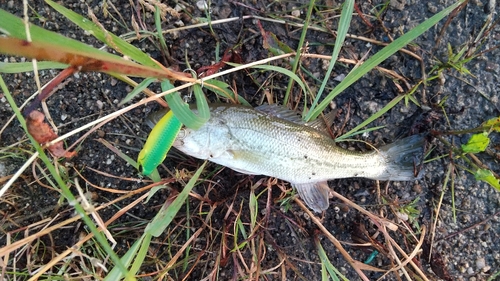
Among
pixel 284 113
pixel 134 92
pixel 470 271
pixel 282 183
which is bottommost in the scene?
pixel 470 271

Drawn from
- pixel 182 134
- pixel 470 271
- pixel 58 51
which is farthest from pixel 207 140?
pixel 470 271

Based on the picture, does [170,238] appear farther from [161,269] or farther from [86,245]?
[86,245]

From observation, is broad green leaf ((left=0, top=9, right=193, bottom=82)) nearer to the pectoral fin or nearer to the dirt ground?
the dirt ground

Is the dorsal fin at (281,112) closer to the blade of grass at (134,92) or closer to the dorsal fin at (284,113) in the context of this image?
the dorsal fin at (284,113)

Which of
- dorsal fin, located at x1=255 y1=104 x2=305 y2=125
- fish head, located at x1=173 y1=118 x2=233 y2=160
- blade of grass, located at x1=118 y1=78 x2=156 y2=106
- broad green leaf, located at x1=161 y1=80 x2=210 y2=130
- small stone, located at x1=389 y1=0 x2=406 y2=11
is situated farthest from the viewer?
small stone, located at x1=389 y1=0 x2=406 y2=11

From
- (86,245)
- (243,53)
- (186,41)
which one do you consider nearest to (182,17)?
(186,41)

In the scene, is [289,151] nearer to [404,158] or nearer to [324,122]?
[324,122]

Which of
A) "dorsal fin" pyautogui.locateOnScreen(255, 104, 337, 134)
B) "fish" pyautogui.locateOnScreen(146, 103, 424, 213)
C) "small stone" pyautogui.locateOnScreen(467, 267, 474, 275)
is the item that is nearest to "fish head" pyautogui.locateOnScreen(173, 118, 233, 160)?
"fish" pyautogui.locateOnScreen(146, 103, 424, 213)
